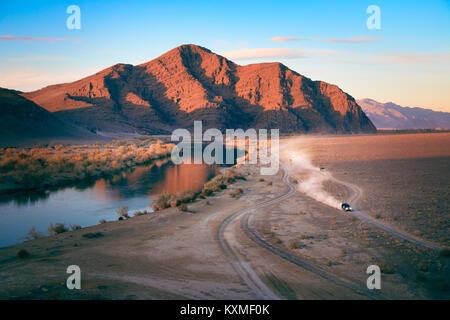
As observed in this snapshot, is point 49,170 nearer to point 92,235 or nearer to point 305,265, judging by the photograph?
point 92,235

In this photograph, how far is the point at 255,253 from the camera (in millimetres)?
9766

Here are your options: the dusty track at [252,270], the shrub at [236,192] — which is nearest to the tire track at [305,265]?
the dusty track at [252,270]

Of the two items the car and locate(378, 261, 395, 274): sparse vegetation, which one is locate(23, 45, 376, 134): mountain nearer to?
the car

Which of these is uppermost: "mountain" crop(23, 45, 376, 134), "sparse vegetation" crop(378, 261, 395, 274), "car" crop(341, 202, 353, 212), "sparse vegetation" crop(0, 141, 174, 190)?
"mountain" crop(23, 45, 376, 134)

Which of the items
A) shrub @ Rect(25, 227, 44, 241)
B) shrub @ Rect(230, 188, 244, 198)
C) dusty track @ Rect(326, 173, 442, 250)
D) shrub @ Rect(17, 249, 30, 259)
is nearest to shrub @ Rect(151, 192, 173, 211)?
shrub @ Rect(230, 188, 244, 198)

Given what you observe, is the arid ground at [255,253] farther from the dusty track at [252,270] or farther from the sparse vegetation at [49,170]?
the sparse vegetation at [49,170]

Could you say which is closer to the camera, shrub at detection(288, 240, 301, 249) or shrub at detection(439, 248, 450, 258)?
shrub at detection(439, 248, 450, 258)

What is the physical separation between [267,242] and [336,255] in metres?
2.36

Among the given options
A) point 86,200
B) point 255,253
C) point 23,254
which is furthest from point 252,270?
point 86,200

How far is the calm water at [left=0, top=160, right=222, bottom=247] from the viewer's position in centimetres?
1590

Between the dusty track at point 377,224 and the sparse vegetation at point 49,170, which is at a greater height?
the sparse vegetation at point 49,170

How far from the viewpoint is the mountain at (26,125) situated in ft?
196

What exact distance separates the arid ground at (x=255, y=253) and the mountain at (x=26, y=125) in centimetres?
5505

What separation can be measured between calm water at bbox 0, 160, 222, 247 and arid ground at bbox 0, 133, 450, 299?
390cm
